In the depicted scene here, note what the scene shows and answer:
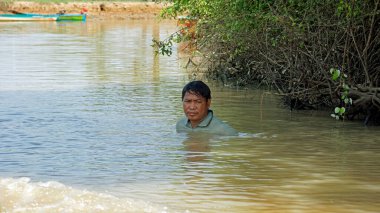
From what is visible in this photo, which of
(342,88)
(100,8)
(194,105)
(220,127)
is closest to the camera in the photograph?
(194,105)

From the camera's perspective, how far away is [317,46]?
495 inches

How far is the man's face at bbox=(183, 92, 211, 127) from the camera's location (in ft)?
35.3

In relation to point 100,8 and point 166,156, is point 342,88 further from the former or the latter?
point 100,8

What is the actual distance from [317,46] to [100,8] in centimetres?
7376

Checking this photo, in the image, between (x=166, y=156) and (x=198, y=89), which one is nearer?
(x=166, y=156)

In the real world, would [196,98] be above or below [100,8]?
above

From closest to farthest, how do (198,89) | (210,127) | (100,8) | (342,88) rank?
(198,89) → (210,127) → (342,88) → (100,8)

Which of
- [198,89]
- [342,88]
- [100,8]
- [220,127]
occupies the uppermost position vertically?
[198,89]

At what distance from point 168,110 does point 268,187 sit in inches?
243

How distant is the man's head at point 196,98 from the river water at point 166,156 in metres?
0.40

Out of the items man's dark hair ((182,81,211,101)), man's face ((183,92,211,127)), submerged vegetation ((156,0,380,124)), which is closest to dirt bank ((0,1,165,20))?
submerged vegetation ((156,0,380,124))

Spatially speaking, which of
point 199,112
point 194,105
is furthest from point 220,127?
point 194,105

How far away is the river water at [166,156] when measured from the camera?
25.9 feet

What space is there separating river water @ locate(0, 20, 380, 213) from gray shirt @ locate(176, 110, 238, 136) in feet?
0.37
